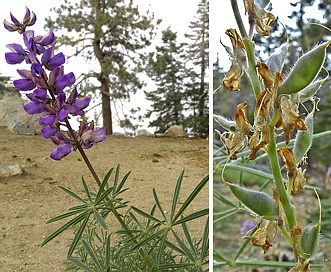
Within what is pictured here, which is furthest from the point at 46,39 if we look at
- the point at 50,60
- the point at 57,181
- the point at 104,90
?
the point at 104,90

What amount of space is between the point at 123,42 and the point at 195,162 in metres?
1.09

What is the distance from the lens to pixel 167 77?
349cm

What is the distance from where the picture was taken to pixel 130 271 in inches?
25.9

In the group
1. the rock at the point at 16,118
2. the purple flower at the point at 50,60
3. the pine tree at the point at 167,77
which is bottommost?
the rock at the point at 16,118

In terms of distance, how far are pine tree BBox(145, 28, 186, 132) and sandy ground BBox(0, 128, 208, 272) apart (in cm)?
23

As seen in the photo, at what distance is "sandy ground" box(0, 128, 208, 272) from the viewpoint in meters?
2.29

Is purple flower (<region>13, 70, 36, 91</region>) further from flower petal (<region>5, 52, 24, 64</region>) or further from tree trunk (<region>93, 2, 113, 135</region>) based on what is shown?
tree trunk (<region>93, 2, 113, 135</region>)

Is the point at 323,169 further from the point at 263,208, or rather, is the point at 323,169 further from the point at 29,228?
the point at 29,228

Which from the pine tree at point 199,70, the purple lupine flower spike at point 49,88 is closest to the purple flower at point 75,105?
the purple lupine flower spike at point 49,88

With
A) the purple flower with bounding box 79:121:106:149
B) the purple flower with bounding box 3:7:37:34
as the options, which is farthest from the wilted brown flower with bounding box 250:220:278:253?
the purple flower with bounding box 3:7:37:34

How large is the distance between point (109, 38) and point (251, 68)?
11.1ft

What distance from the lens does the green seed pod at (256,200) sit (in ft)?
1.14

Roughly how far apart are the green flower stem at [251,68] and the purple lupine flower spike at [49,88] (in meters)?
0.20

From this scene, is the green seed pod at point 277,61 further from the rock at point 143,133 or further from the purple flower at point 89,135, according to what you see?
the rock at point 143,133
